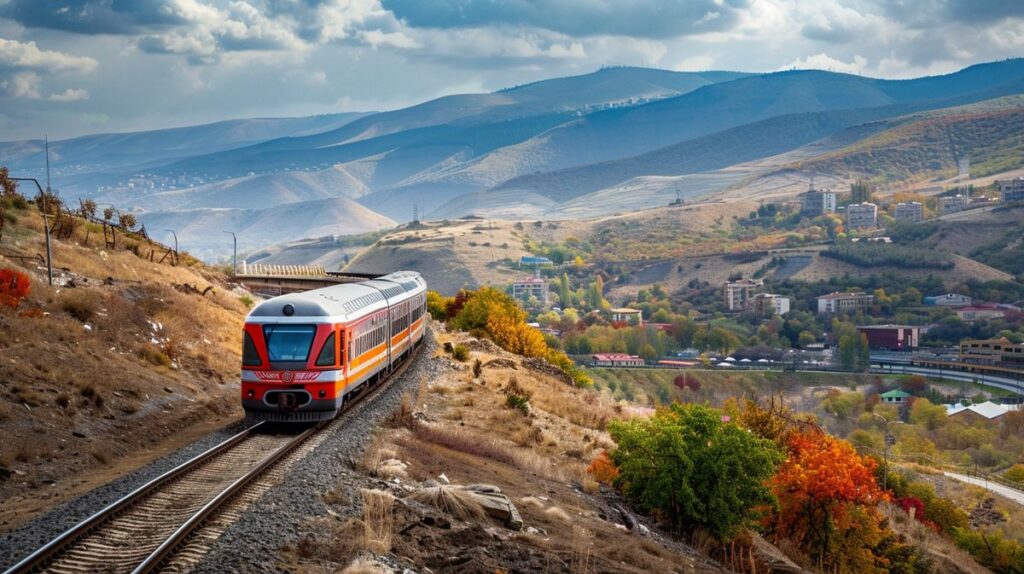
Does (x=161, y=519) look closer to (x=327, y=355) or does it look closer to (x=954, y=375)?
(x=327, y=355)

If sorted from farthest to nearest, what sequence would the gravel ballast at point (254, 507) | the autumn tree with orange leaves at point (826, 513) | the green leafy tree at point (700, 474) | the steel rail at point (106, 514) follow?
the autumn tree with orange leaves at point (826, 513)
the green leafy tree at point (700, 474)
the gravel ballast at point (254, 507)
the steel rail at point (106, 514)

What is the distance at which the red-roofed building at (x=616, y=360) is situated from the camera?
176262 millimetres

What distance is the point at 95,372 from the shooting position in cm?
2802

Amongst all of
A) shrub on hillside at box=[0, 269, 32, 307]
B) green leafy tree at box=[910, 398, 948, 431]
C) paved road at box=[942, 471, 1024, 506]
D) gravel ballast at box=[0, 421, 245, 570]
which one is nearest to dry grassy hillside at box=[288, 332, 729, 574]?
gravel ballast at box=[0, 421, 245, 570]

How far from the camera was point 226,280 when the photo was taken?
66.0 m

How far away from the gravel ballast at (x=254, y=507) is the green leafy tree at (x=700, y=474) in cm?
617

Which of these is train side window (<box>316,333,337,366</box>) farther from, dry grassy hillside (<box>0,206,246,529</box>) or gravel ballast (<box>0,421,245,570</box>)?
gravel ballast (<box>0,421,245,570</box>)

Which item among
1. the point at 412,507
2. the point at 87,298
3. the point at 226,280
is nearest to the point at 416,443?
the point at 412,507

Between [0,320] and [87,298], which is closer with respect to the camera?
[0,320]

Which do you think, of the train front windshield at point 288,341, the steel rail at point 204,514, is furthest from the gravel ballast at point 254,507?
the train front windshield at point 288,341

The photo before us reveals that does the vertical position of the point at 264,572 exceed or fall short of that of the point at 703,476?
it exceeds it

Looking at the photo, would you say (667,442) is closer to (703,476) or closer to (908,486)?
(703,476)

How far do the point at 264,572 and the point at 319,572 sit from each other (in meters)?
0.72

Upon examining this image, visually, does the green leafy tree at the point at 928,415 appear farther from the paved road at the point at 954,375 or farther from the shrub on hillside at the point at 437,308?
the shrub on hillside at the point at 437,308
